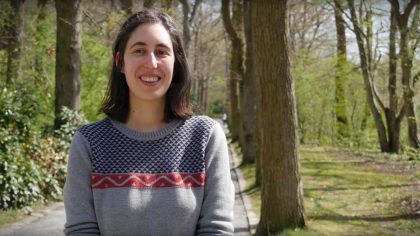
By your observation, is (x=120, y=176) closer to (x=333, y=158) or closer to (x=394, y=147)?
(x=333, y=158)

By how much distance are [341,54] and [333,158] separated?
621cm

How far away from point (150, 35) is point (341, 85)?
22.5 m

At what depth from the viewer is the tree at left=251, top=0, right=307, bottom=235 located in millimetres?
7094

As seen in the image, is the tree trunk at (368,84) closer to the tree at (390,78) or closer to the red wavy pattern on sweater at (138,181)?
the tree at (390,78)

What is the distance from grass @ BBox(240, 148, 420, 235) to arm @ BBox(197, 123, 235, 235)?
198 inches

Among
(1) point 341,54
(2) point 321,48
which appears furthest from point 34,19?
(2) point 321,48

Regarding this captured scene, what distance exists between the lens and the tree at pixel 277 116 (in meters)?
7.09

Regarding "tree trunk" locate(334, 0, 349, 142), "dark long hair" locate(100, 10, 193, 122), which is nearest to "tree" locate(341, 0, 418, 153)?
"tree trunk" locate(334, 0, 349, 142)

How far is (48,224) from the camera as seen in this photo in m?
8.40

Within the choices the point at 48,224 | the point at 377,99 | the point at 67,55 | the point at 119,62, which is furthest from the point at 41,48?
the point at 119,62

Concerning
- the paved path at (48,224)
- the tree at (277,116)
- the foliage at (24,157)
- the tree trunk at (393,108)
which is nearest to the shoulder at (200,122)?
the tree at (277,116)

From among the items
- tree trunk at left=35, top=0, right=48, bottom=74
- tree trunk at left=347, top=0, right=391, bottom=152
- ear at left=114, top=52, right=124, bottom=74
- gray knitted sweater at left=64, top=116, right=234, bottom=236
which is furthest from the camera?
tree trunk at left=347, top=0, right=391, bottom=152

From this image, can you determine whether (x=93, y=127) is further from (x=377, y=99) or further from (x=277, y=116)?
(x=377, y=99)

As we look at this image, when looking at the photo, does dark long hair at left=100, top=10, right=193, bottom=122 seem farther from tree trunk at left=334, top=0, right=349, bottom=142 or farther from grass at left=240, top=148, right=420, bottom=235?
tree trunk at left=334, top=0, right=349, bottom=142
